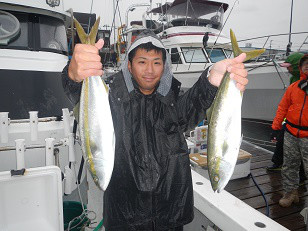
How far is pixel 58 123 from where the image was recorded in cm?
349

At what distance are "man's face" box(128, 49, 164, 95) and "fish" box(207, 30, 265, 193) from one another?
58 centimetres

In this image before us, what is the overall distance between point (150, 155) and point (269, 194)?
320 centimetres

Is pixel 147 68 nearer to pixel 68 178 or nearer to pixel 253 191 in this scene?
pixel 68 178

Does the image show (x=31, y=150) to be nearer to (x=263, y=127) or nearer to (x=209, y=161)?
(x=209, y=161)

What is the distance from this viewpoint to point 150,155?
6.22ft

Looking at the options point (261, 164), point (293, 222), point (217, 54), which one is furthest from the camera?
point (217, 54)

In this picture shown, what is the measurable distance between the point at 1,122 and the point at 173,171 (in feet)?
7.42

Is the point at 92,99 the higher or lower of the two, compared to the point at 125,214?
higher

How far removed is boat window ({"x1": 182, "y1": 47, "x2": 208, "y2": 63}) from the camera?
11406 millimetres

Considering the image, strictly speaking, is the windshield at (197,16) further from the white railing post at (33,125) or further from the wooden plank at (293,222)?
the white railing post at (33,125)

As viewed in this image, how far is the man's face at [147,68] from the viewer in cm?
195

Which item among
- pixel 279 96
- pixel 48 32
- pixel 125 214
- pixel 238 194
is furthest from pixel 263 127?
pixel 125 214

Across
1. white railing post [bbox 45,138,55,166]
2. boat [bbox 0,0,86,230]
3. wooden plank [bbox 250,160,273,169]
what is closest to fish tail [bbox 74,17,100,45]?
boat [bbox 0,0,86,230]

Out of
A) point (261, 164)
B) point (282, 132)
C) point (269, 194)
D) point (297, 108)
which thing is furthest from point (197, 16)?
point (269, 194)
